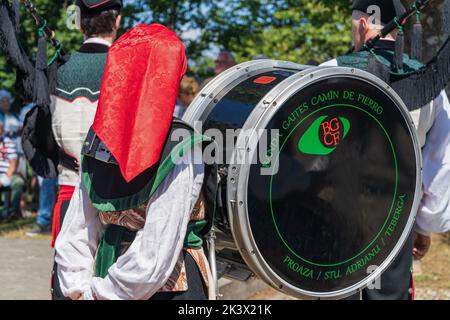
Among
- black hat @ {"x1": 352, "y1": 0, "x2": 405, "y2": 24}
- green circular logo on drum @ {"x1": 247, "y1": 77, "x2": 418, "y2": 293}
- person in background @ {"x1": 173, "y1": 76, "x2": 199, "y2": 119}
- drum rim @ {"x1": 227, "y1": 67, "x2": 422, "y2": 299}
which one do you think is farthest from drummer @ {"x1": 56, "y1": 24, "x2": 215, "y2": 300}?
person in background @ {"x1": 173, "y1": 76, "x2": 199, "y2": 119}

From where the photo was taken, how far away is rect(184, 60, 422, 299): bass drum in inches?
90.4

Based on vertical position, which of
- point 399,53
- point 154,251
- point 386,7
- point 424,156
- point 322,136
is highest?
point 386,7

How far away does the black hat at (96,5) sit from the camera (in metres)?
3.22

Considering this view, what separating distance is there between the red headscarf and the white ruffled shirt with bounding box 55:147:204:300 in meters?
0.10

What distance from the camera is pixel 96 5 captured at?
3234 mm

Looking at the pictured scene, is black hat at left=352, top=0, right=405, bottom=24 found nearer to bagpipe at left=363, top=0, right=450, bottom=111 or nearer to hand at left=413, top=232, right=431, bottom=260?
bagpipe at left=363, top=0, right=450, bottom=111

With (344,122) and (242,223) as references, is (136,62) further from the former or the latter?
(344,122)

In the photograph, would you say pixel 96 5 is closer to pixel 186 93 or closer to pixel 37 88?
pixel 37 88

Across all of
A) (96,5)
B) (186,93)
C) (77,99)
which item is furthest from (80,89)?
(186,93)

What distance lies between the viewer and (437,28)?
6.79 meters

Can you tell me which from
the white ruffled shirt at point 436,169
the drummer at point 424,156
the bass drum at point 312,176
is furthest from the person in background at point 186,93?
the bass drum at point 312,176

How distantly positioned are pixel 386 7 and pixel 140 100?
1613mm

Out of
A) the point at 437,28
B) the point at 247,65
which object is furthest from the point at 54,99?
the point at 437,28

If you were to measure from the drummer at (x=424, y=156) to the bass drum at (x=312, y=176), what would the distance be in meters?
0.52
